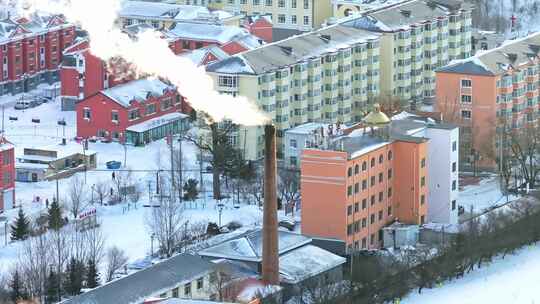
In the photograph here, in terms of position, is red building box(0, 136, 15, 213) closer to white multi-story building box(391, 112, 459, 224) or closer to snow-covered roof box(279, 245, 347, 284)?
snow-covered roof box(279, 245, 347, 284)

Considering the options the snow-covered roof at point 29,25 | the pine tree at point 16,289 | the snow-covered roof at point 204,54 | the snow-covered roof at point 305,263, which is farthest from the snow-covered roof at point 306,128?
the pine tree at point 16,289

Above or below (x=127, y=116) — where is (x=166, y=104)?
above

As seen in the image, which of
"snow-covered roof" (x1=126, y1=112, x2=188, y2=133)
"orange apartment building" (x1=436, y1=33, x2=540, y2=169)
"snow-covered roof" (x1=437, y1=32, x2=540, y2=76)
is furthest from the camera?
"snow-covered roof" (x1=126, y1=112, x2=188, y2=133)

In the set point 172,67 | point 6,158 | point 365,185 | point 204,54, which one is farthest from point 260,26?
point 365,185

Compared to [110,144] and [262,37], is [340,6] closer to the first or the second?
[262,37]

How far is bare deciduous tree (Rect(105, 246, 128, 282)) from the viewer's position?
27984 mm

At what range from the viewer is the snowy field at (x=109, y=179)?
99.5 feet

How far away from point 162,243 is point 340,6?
16.7 m

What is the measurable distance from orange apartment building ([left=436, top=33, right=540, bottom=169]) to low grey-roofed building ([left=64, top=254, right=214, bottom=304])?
30.8ft

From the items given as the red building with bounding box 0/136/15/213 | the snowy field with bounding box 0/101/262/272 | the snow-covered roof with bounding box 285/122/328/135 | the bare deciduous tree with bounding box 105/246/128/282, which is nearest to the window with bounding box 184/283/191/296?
the bare deciduous tree with bounding box 105/246/128/282

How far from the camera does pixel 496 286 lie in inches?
1151

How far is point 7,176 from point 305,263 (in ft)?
21.8

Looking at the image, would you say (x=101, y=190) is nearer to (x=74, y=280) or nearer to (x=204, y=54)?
(x=74, y=280)

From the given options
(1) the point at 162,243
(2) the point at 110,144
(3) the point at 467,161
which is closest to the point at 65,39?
(2) the point at 110,144
